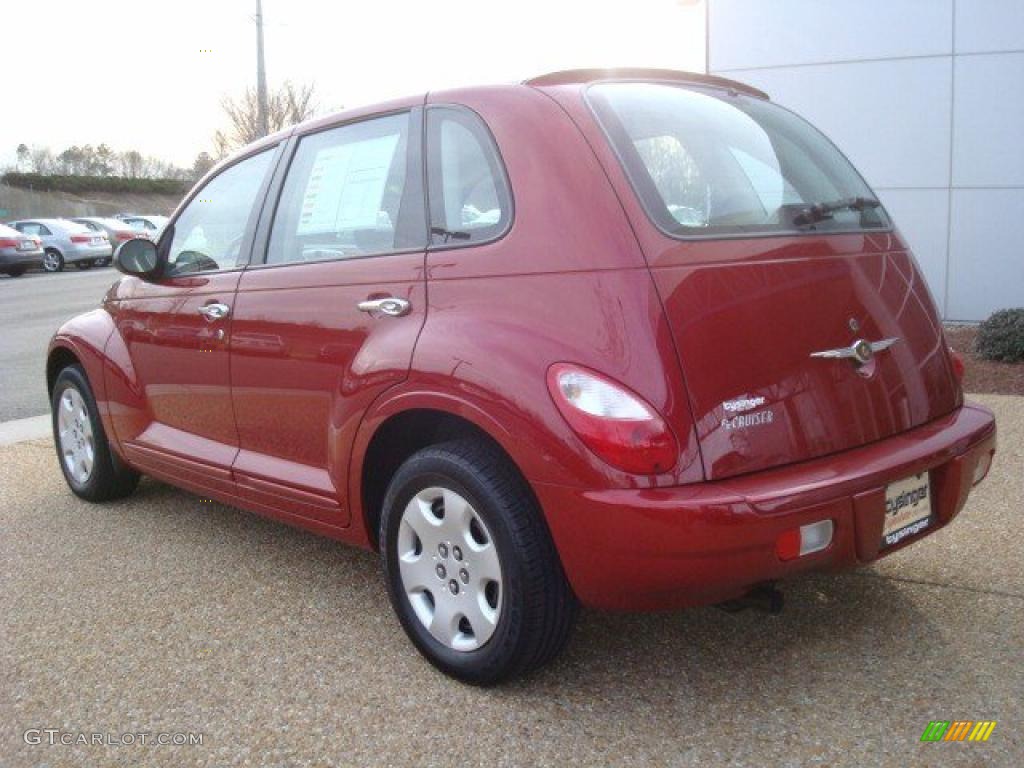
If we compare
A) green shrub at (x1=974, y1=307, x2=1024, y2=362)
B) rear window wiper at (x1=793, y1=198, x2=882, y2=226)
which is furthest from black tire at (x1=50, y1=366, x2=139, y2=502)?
green shrub at (x1=974, y1=307, x2=1024, y2=362)

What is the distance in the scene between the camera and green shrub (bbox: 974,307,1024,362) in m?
7.71

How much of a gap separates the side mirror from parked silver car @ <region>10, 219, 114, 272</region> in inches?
976

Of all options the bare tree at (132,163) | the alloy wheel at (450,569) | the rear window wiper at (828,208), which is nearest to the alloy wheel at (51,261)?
the alloy wheel at (450,569)

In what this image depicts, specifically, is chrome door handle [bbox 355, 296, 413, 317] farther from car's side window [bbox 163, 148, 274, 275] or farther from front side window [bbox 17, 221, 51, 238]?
front side window [bbox 17, 221, 51, 238]

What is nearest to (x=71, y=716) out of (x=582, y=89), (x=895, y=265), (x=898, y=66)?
(x=582, y=89)

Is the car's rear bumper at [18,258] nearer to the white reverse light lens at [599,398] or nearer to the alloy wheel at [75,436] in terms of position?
the alloy wheel at [75,436]

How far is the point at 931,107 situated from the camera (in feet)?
32.5

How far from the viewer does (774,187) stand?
9.77 ft

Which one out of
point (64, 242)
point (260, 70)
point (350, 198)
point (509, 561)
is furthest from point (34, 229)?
point (509, 561)

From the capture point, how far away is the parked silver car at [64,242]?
26.9 metres

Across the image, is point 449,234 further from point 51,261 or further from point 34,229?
point 34,229

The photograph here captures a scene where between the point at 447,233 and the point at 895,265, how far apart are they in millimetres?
1342

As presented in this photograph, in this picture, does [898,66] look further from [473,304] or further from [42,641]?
[42,641]

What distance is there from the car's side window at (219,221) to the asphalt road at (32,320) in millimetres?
4109
